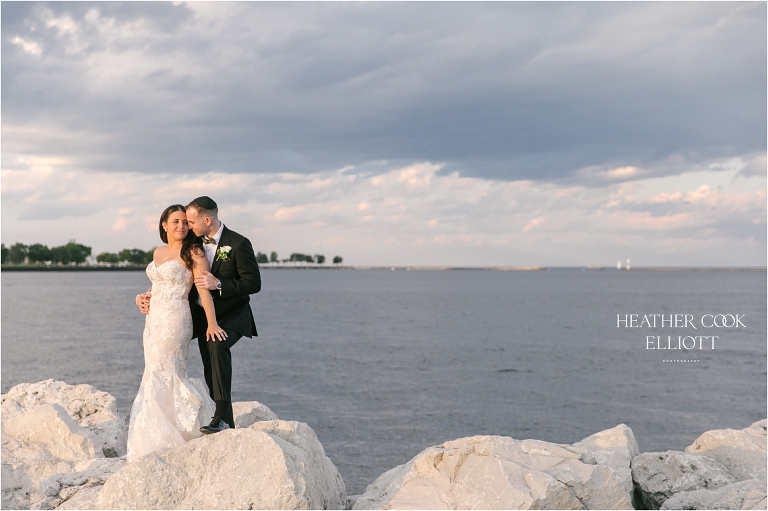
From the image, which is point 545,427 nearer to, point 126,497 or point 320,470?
point 320,470

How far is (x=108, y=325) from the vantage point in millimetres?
51062

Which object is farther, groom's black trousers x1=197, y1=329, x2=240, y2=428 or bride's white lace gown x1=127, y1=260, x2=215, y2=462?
bride's white lace gown x1=127, y1=260, x2=215, y2=462

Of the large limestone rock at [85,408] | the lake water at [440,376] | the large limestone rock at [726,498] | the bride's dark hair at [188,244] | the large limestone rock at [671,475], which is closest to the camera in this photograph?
the large limestone rock at [726,498]

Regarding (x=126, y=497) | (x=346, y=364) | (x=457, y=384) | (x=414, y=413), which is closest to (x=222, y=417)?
(x=126, y=497)

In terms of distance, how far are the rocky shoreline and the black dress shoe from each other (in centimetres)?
53

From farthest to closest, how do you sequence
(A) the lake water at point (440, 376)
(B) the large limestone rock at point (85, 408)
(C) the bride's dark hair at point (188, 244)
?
(A) the lake water at point (440, 376) → (B) the large limestone rock at point (85, 408) → (C) the bride's dark hair at point (188, 244)

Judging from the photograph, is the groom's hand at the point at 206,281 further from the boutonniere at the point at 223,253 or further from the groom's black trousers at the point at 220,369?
the groom's black trousers at the point at 220,369

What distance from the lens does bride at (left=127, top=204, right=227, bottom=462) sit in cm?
798

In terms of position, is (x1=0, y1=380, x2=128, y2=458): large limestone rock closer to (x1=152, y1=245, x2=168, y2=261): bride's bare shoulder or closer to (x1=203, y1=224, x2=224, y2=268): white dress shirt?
(x1=152, y1=245, x2=168, y2=261): bride's bare shoulder

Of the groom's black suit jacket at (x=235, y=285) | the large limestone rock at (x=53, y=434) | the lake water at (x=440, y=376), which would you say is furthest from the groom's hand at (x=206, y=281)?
the lake water at (x=440, y=376)

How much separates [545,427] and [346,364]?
509 inches

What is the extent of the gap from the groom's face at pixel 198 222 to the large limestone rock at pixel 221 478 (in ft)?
7.74

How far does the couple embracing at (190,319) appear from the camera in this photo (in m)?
7.86

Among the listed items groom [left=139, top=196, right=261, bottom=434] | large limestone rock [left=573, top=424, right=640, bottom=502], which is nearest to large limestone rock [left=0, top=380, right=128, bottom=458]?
groom [left=139, top=196, right=261, bottom=434]
